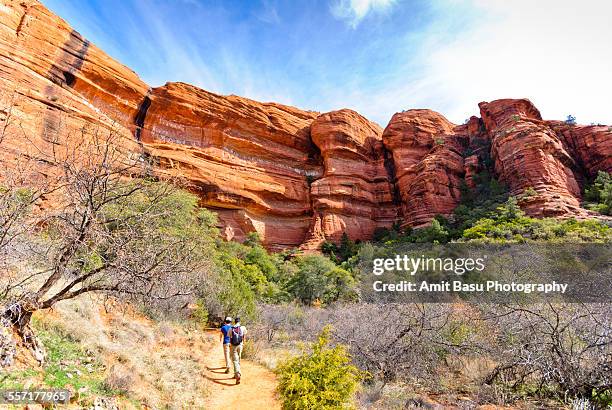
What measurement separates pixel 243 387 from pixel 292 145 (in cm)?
3243

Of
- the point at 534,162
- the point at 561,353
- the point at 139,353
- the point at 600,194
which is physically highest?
the point at 534,162

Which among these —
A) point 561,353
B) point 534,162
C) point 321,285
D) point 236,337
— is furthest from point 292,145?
point 561,353

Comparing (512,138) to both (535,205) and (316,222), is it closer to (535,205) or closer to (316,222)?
(535,205)

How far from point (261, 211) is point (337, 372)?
93.7ft

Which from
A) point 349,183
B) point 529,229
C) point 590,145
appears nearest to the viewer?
point 529,229

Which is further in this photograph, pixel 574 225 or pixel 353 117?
pixel 353 117

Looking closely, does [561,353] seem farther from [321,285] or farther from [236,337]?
[321,285]

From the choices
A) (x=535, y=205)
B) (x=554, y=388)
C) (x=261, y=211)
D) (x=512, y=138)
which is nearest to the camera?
(x=554, y=388)

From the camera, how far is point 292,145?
37812 mm

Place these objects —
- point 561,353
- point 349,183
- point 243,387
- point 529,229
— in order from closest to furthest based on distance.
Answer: point 561,353 < point 243,387 < point 529,229 < point 349,183

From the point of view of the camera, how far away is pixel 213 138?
33156 mm

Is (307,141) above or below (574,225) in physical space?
above

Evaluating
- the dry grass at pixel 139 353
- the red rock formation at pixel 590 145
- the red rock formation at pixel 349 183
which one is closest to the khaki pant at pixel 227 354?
the dry grass at pixel 139 353

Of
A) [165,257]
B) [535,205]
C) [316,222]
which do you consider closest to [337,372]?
[165,257]
